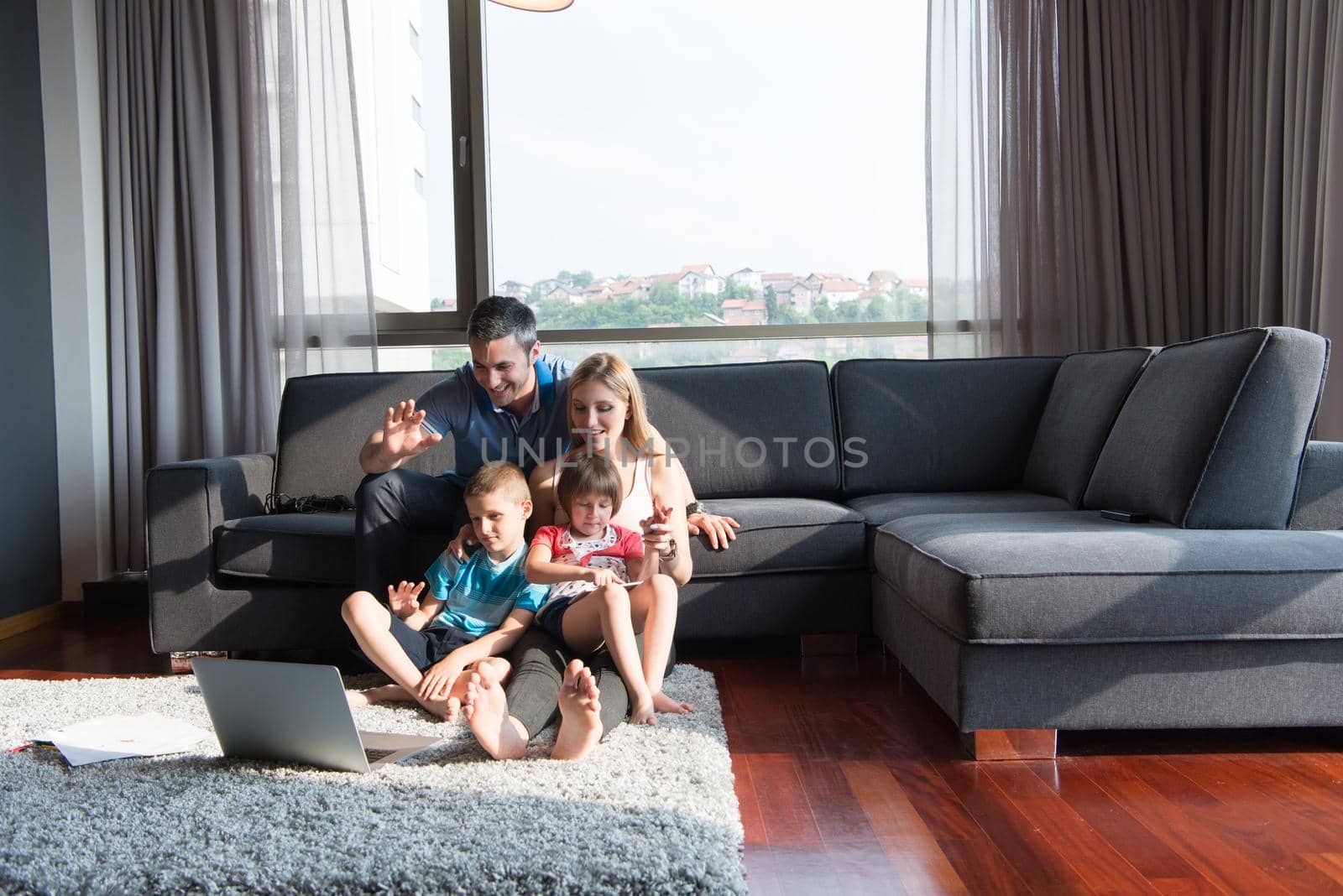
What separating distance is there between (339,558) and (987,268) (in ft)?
8.07

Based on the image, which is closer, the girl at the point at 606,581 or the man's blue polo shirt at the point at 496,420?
the girl at the point at 606,581

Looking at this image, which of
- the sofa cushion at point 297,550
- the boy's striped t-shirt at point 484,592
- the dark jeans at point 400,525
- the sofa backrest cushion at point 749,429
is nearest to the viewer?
the boy's striped t-shirt at point 484,592

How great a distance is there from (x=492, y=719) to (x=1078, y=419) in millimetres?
1880

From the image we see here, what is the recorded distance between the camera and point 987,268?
381 cm

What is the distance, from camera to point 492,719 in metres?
1.89

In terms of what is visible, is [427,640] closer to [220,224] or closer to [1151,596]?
[1151,596]

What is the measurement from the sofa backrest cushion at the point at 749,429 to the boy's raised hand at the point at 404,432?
3.02 feet

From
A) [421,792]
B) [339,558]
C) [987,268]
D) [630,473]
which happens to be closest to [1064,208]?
[987,268]

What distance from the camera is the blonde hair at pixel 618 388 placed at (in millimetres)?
2467

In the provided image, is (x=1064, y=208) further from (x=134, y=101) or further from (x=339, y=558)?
(x=134, y=101)

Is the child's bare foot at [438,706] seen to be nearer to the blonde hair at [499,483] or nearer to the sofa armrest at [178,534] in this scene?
the blonde hair at [499,483]

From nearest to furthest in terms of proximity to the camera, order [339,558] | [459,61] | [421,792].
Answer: [421,792] < [339,558] < [459,61]

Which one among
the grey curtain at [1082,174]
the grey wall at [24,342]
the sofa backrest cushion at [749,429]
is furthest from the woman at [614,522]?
the grey wall at [24,342]

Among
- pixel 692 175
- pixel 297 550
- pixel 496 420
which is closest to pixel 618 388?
pixel 496 420
